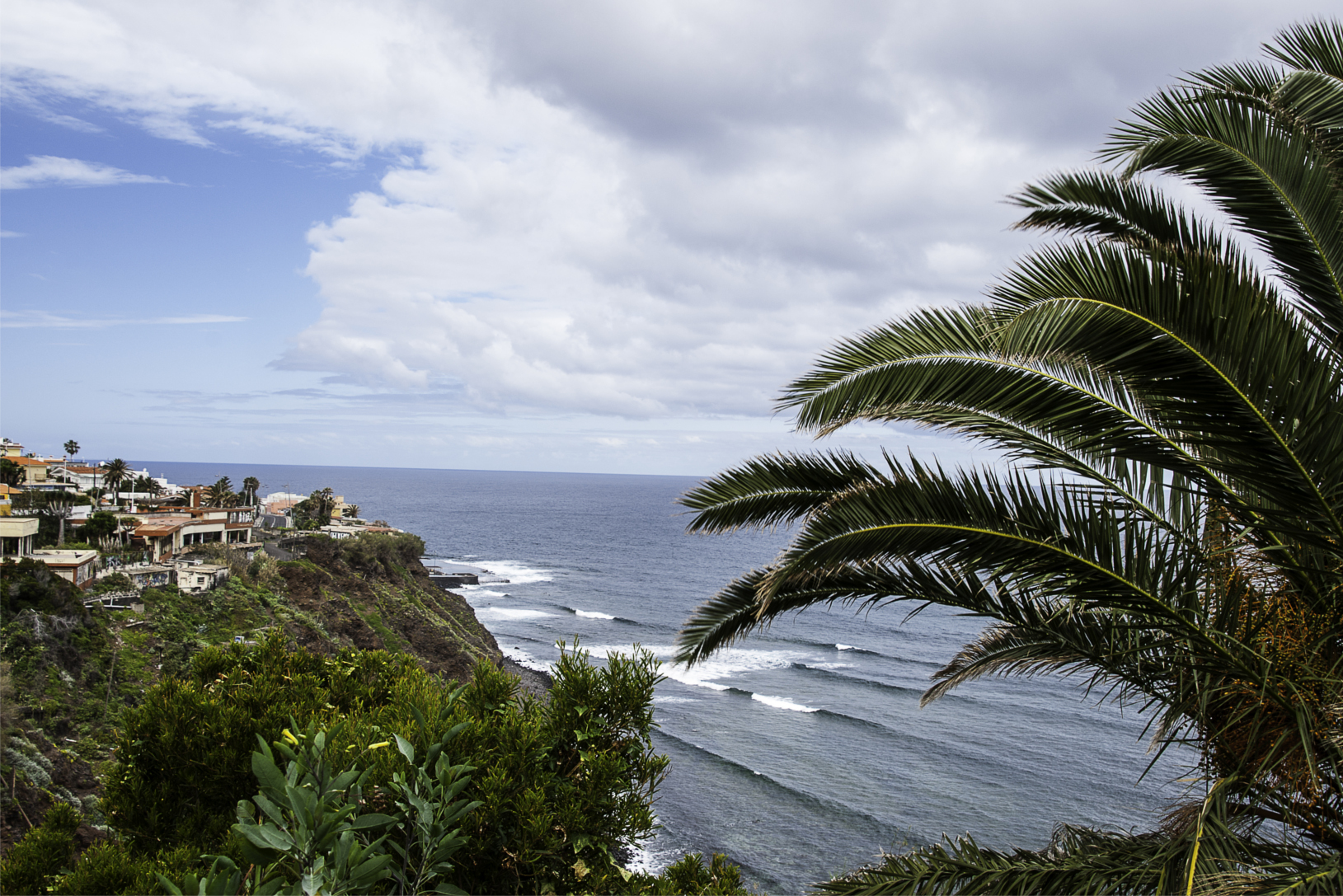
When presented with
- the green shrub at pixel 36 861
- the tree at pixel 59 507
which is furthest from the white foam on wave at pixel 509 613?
the green shrub at pixel 36 861

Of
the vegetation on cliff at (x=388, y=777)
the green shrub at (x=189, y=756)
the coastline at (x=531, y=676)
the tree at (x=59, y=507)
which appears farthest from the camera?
the tree at (x=59, y=507)

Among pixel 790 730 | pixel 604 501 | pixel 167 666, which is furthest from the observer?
pixel 604 501

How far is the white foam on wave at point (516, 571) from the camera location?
71812 millimetres

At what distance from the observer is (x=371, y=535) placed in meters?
61.0

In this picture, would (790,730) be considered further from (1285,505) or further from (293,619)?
(1285,505)

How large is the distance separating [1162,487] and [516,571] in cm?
7603

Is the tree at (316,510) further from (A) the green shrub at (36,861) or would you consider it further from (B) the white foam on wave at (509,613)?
(A) the green shrub at (36,861)

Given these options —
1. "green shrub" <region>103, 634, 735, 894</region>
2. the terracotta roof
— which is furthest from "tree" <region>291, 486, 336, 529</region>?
"green shrub" <region>103, 634, 735, 894</region>

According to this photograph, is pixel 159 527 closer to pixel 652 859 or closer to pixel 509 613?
pixel 509 613

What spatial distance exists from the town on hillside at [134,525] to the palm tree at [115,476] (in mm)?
135

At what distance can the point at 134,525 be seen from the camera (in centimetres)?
4812

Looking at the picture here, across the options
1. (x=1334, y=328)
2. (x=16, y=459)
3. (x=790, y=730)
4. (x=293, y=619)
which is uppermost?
(x=1334, y=328)

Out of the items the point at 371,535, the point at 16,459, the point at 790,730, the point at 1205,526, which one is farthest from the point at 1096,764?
the point at 16,459

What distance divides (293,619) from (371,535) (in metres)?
29.4
